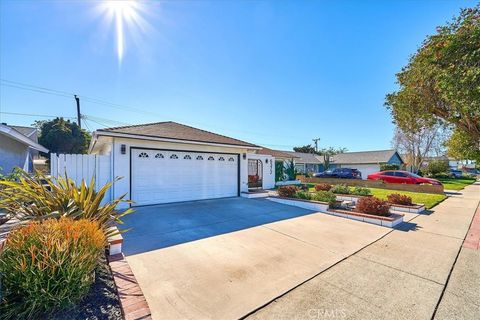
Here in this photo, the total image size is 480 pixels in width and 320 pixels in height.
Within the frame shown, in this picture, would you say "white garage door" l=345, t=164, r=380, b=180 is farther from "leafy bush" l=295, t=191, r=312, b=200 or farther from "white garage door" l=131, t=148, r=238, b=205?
"white garage door" l=131, t=148, r=238, b=205

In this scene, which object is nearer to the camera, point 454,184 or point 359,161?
point 454,184

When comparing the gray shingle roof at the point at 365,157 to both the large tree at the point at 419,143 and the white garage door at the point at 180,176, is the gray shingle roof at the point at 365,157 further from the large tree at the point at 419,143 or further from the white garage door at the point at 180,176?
the white garage door at the point at 180,176

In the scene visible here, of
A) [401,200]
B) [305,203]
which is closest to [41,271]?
[305,203]

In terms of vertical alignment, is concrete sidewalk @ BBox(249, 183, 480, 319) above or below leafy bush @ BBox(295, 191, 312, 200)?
below

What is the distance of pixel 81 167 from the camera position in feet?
26.0

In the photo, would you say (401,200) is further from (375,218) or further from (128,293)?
(128,293)

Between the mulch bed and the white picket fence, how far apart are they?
5329 millimetres

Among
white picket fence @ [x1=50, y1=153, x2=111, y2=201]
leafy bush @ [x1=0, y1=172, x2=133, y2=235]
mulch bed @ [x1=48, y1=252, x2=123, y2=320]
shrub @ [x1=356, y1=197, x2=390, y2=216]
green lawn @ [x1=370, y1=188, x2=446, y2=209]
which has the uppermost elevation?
white picket fence @ [x1=50, y1=153, x2=111, y2=201]

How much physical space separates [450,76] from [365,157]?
3463cm

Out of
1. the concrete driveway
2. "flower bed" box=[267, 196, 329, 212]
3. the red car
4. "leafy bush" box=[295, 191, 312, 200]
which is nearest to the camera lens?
the concrete driveway

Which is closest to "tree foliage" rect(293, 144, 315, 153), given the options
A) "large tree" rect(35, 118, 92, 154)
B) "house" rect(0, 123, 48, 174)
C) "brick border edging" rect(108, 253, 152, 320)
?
"large tree" rect(35, 118, 92, 154)

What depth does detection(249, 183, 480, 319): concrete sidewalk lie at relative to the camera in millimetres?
2820

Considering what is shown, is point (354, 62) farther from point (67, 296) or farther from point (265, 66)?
point (67, 296)

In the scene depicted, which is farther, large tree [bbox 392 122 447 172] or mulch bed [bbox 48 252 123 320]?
large tree [bbox 392 122 447 172]
